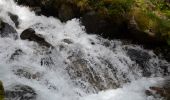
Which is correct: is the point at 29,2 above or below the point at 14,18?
above

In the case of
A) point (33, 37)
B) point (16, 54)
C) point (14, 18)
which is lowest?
point (16, 54)

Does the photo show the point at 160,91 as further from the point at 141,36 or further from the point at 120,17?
the point at 120,17

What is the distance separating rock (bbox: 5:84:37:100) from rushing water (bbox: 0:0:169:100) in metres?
0.17

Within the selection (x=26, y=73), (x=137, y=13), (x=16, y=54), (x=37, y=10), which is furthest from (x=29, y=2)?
(x=26, y=73)

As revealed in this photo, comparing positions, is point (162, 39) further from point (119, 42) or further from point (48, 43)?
point (48, 43)

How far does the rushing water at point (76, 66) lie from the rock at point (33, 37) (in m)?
0.18

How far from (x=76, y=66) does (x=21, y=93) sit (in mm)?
2383

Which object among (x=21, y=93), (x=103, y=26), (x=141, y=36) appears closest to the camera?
(x=21, y=93)

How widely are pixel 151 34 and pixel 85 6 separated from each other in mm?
2537

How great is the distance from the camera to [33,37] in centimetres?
1255

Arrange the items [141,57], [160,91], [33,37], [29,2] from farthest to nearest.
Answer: [29,2]
[141,57]
[33,37]
[160,91]

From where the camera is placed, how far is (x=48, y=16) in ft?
48.0

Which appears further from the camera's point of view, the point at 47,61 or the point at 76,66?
the point at 47,61

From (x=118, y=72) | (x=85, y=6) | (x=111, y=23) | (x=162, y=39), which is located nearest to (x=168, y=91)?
(x=118, y=72)
